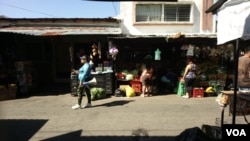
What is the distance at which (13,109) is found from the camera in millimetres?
11500

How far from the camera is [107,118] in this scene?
9914 millimetres

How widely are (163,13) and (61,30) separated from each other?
562 centimetres

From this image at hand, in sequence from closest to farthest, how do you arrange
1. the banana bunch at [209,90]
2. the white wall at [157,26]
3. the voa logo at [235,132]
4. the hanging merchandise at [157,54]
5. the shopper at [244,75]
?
the voa logo at [235,132], the shopper at [244,75], the banana bunch at [209,90], the hanging merchandise at [157,54], the white wall at [157,26]

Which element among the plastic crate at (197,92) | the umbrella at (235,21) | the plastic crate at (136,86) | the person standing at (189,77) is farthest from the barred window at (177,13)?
the umbrella at (235,21)

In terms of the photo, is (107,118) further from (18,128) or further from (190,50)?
(190,50)

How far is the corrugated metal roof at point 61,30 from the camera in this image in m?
14.7

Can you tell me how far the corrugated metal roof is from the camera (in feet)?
48.3

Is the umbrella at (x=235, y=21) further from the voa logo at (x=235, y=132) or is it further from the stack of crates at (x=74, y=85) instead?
the stack of crates at (x=74, y=85)

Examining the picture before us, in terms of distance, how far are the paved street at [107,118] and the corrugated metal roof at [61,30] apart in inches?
118

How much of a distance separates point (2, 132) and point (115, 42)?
8357mm

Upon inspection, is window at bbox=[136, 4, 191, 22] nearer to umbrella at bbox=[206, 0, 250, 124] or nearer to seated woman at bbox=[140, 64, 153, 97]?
seated woman at bbox=[140, 64, 153, 97]

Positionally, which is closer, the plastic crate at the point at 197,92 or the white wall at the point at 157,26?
the plastic crate at the point at 197,92

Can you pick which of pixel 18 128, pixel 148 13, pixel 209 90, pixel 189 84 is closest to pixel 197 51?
pixel 209 90

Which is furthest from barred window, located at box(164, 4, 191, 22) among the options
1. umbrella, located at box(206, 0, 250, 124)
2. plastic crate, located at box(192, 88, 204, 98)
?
umbrella, located at box(206, 0, 250, 124)
